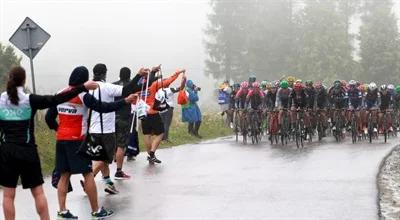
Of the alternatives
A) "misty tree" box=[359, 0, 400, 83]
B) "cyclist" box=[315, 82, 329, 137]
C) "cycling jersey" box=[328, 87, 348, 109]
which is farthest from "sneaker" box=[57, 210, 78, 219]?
"misty tree" box=[359, 0, 400, 83]

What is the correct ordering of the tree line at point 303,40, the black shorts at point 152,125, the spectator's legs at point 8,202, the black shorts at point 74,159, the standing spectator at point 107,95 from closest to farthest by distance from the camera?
the spectator's legs at point 8,202
the black shorts at point 74,159
the standing spectator at point 107,95
the black shorts at point 152,125
the tree line at point 303,40

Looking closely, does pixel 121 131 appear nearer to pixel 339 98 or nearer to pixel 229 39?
pixel 339 98

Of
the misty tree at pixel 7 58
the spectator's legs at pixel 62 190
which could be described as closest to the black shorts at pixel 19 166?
the spectator's legs at pixel 62 190

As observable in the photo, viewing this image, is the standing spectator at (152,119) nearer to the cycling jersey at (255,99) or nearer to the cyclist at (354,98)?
the cycling jersey at (255,99)

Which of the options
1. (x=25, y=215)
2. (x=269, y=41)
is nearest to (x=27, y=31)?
(x=25, y=215)

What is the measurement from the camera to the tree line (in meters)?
59.0

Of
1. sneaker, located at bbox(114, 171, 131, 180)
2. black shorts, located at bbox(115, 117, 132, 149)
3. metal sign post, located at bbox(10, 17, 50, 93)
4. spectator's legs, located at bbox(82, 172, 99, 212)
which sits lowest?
sneaker, located at bbox(114, 171, 131, 180)

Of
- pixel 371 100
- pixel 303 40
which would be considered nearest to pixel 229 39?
pixel 303 40

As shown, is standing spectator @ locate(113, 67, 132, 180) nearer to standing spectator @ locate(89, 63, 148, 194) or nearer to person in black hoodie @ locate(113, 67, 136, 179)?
person in black hoodie @ locate(113, 67, 136, 179)

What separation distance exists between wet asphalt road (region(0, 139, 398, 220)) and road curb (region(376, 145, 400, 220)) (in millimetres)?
126

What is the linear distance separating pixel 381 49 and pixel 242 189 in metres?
50.7

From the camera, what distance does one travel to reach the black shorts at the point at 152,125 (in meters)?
13.4

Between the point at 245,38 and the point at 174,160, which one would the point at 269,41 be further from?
the point at 174,160

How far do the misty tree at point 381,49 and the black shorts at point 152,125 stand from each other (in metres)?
47.8
